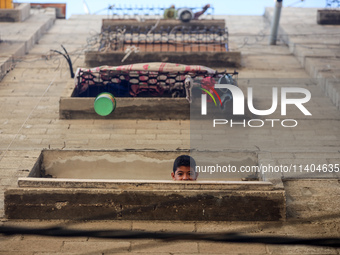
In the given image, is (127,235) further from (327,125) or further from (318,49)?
(318,49)

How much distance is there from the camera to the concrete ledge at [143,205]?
820cm

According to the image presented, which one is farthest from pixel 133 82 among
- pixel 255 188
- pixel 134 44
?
pixel 255 188

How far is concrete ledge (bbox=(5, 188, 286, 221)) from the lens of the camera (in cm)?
820

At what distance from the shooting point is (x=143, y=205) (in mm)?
8242

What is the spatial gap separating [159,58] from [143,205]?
7.79 m

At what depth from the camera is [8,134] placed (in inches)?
457

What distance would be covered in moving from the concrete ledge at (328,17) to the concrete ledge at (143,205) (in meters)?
12.8

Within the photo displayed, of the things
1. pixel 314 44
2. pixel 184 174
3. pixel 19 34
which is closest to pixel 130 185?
pixel 184 174

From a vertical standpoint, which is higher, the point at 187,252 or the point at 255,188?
the point at 255,188

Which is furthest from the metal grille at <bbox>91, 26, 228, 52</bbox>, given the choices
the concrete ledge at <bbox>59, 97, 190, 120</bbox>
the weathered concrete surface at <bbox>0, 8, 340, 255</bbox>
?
the concrete ledge at <bbox>59, 97, 190, 120</bbox>

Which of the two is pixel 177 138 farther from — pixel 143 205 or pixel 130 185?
pixel 143 205

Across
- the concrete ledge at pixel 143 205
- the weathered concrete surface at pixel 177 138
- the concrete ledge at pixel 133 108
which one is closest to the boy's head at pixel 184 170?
the concrete ledge at pixel 143 205

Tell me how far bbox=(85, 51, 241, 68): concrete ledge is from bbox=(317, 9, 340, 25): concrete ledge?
18.0 ft

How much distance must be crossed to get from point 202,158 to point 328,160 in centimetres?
230
